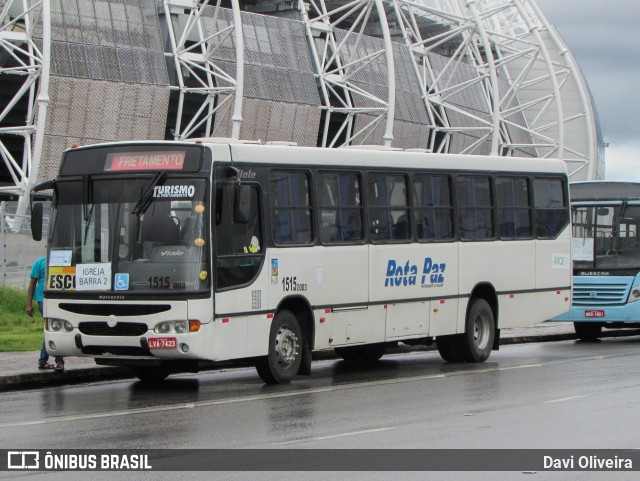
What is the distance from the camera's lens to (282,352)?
16672 mm

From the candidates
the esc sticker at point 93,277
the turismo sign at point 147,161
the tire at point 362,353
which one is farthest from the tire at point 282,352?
the tire at point 362,353

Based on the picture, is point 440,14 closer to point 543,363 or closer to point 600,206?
point 600,206

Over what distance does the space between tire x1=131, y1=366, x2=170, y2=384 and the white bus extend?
3cm

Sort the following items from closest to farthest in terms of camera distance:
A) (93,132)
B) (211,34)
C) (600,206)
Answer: (600,206)
(93,132)
(211,34)

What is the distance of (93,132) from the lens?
136ft

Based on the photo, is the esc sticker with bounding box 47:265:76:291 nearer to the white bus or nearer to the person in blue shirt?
the white bus

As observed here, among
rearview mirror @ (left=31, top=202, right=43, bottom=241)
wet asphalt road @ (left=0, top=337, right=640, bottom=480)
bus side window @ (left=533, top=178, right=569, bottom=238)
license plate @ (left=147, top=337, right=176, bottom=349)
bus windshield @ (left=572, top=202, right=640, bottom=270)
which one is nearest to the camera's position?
wet asphalt road @ (left=0, top=337, right=640, bottom=480)

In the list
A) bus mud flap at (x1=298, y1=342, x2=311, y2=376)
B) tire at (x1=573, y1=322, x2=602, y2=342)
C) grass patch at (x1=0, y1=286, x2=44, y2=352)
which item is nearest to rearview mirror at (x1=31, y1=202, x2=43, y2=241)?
bus mud flap at (x1=298, y1=342, x2=311, y2=376)

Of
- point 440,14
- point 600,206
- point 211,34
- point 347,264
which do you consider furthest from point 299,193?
point 440,14

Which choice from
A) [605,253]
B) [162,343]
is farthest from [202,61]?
[162,343]

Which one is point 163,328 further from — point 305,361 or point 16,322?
point 16,322

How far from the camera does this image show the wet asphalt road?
1138 cm

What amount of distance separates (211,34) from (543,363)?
27.4m

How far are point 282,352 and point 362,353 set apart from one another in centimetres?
456
